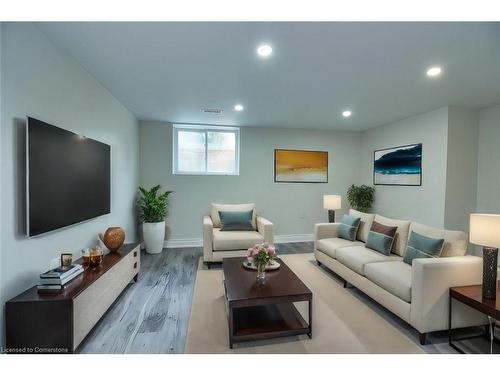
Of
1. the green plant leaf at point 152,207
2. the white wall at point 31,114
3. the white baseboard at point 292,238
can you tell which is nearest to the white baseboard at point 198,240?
the white baseboard at point 292,238

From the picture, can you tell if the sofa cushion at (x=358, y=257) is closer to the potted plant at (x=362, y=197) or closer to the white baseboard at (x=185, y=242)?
the potted plant at (x=362, y=197)

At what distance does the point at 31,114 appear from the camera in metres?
1.84

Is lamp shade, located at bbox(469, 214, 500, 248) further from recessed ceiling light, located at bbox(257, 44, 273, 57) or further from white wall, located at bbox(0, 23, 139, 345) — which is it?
white wall, located at bbox(0, 23, 139, 345)

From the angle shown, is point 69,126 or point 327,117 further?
point 327,117

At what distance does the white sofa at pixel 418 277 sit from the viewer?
1.99 m

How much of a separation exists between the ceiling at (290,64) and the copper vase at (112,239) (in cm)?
179

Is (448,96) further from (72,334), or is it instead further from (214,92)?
(72,334)

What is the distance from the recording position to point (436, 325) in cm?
200

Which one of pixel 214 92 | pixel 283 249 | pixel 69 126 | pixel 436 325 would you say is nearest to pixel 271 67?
pixel 214 92

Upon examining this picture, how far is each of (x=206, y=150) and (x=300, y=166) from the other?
2098mm

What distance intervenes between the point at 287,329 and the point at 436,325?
48.0 inches

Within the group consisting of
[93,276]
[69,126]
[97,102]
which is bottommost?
[93,276]

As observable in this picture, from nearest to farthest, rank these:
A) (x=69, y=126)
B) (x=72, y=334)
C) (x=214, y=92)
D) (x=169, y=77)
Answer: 1. (x=72, y=334)
2. (x=69, y=126)
3. (x=169, y=77)
4. (x=214, y=92)

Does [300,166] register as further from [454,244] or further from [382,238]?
[454,244]
